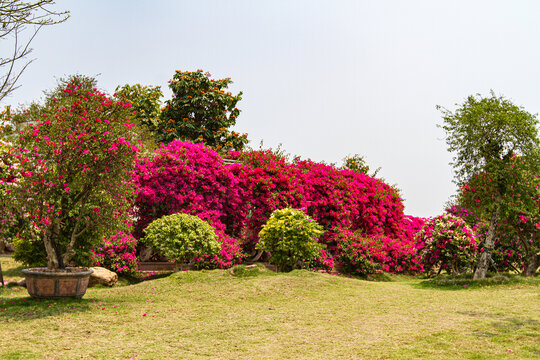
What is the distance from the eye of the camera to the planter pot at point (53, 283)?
9359 millimetres

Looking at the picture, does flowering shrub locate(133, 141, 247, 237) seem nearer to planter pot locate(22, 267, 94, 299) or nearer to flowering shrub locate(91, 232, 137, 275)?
flowering shrub locate(91, 232, 137, 275)

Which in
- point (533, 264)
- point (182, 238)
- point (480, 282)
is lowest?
point (480, 282)

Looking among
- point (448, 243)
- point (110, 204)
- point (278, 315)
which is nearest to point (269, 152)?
point (448, 243)

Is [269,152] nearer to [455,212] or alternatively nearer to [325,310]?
[455,212]

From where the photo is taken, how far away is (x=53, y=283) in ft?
31.0

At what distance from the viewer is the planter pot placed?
9.36 meters

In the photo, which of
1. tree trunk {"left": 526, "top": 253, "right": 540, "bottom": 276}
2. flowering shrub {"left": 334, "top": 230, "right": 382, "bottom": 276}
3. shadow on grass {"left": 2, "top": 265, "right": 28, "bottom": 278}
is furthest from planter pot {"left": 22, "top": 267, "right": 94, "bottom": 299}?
tree trunk {"left": 526, "top": 253, "right": 540, "bottom": 276}

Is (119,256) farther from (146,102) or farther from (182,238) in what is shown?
(146,102)

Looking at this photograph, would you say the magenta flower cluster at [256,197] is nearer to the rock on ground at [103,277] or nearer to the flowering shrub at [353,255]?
the flowering shrub at [353,255]

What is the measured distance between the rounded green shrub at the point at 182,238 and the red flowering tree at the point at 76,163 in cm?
251

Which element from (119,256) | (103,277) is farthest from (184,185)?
(103,277)

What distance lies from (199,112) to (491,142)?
80.5 feet

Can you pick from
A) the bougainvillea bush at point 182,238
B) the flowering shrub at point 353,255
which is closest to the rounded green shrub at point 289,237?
the bougainvillea bush at point 182,238

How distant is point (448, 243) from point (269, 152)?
8075mm
